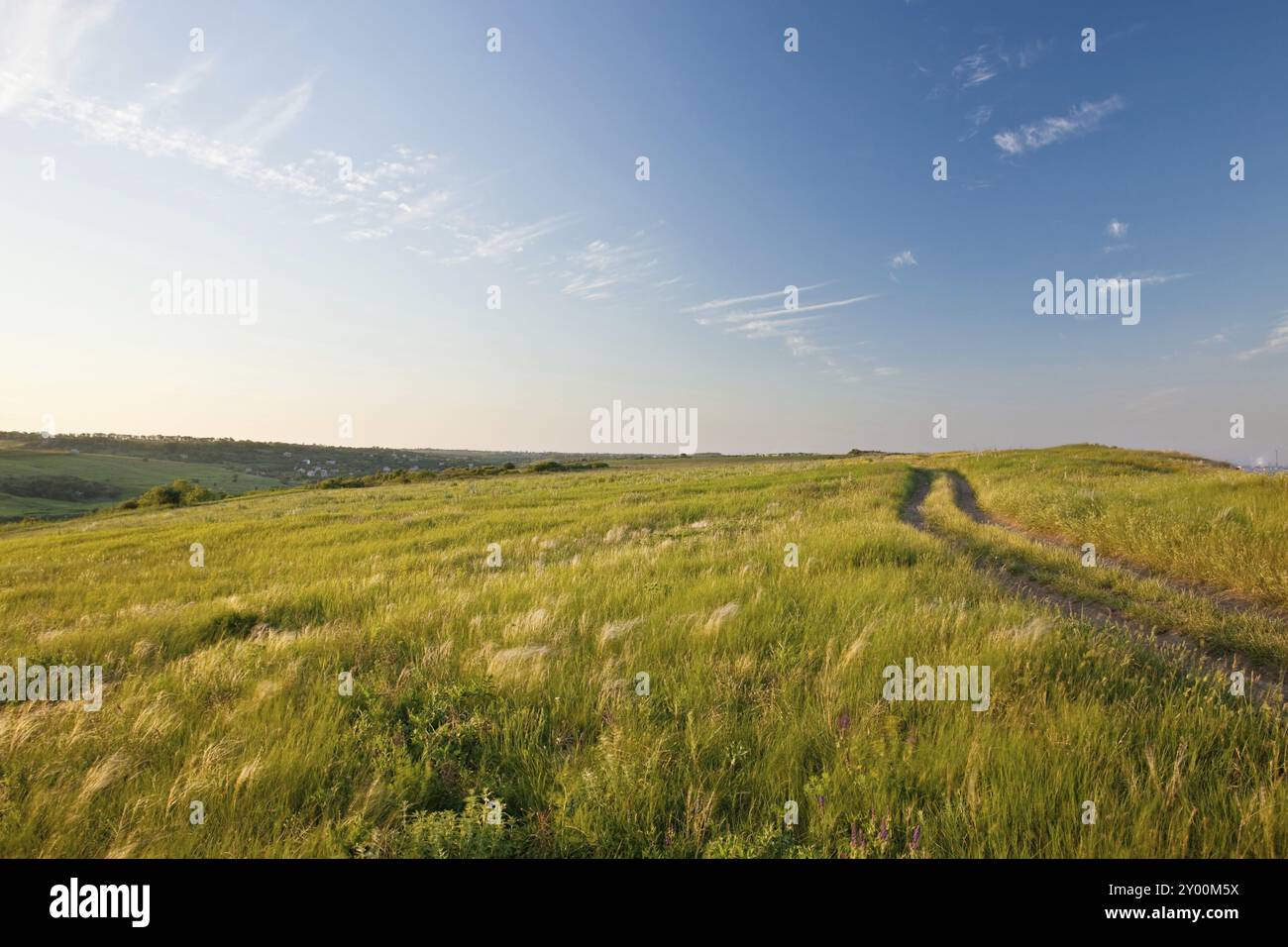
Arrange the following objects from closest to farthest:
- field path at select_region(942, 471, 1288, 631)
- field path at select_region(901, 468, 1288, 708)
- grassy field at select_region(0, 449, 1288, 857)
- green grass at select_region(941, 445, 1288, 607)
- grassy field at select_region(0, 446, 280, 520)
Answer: grassy field at select_region(0, 449, 1288, 857), field path at select_region(901, 468, 1288, 708), field path at select_region(942, 471, 1288, 631), green grass at select_region(941, 445, 1288, 607), grassy field at select_region(0, 446, 280, 520)

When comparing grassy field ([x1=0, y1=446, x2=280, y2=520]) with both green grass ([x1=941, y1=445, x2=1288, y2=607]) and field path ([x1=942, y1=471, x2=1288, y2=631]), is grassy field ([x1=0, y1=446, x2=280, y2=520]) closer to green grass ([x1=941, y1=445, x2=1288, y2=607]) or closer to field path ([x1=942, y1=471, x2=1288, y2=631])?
field path ([x1=942, y1=471, x2=1288, y2=631])

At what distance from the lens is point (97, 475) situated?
86.4 metres

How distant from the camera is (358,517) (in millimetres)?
21062

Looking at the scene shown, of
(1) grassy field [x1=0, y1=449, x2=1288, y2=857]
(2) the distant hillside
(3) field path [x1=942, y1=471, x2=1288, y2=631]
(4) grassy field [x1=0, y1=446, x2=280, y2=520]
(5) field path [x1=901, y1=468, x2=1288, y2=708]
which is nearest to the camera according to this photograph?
(1) grassy field [x1=0, y1=449, x2=1288, y2=857]

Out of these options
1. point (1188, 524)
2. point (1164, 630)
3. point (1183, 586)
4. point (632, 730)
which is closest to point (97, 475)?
point (632, 730)

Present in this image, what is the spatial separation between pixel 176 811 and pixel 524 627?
3.08 metres

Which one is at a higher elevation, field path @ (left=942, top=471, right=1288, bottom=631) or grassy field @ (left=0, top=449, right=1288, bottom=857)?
grassy field @ (left=0, top=449, right=1288, bottom=857)

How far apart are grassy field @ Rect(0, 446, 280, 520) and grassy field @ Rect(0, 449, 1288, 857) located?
8525 cm

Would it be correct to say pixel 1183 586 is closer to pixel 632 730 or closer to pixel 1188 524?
pixel 1188 524

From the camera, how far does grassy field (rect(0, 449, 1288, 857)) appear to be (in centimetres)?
248

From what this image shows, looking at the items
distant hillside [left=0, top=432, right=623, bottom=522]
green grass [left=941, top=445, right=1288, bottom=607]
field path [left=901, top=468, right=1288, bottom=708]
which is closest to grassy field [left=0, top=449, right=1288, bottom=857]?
field path [left=901, top=468, right=1288, bottom=708]

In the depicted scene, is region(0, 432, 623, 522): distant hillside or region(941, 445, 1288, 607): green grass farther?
region(0, 432, 623, 522): distant hillside
